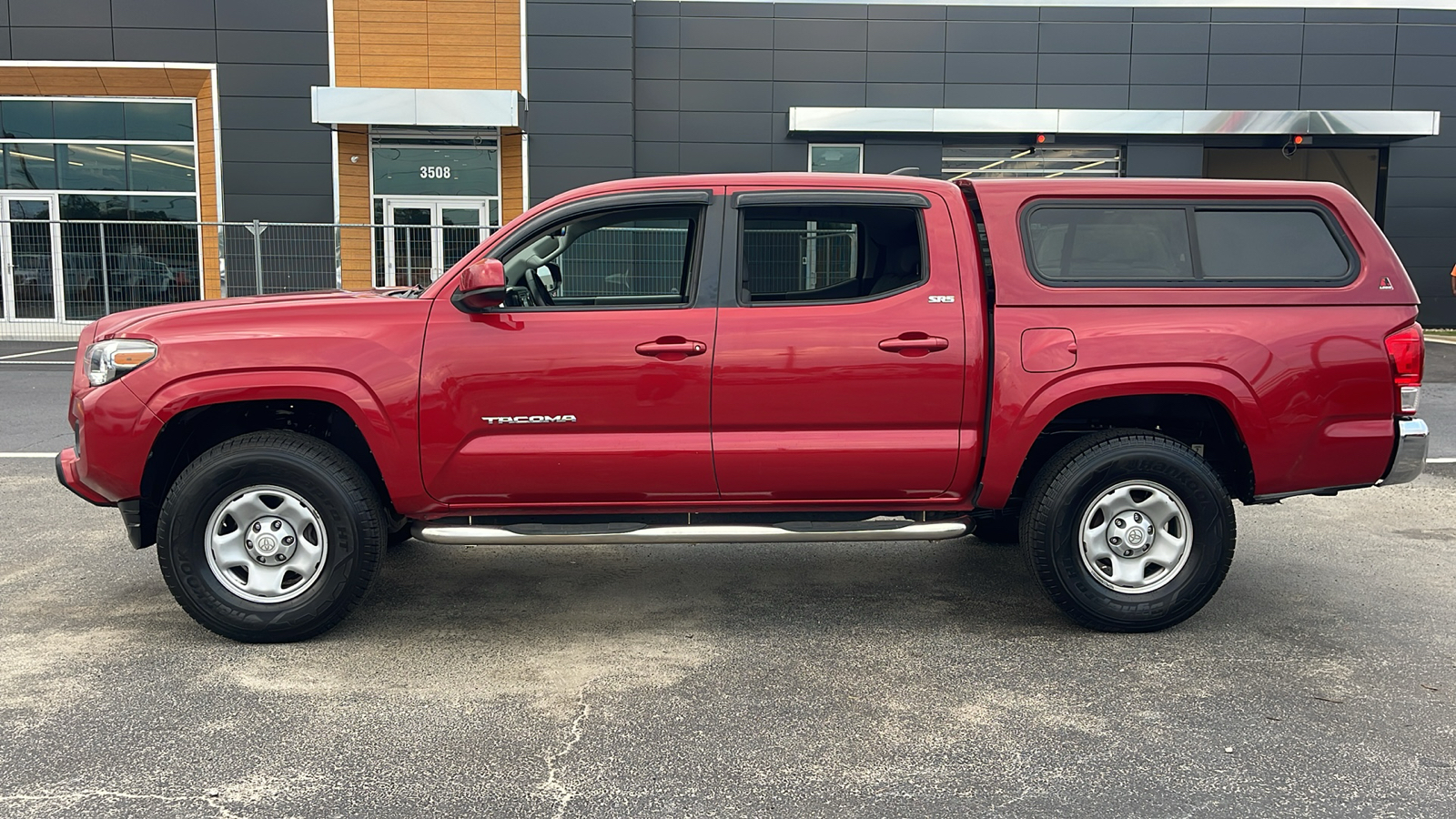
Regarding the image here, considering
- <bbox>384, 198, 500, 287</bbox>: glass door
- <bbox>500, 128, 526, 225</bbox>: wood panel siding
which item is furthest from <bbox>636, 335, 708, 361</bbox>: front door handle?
<bbox>500, 128, 526, 225</bbox>: wood panel siding

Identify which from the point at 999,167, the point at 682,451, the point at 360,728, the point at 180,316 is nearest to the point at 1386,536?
the point at 682,451

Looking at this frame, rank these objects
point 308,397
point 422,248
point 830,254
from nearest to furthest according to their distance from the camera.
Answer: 1. point 308,397
2. point 830,254
3. point 422,248

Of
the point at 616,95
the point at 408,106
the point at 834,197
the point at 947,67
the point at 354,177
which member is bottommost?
the point at 834,197

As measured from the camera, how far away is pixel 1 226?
18031 millimetres

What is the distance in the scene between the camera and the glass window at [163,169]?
20.6 metres

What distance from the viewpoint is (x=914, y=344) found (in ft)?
15.0

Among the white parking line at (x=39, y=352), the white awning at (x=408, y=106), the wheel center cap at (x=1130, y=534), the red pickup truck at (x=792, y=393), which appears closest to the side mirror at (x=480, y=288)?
the red pickup truck at (x=792, y=393)

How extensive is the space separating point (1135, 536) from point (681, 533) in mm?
1959

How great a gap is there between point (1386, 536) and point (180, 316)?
6.59 meters

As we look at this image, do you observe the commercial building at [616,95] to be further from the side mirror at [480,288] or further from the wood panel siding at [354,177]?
the side mirror at [480,288]

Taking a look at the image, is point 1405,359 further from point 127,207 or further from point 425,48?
point 127,207

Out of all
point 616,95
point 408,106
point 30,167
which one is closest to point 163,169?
point 30,167

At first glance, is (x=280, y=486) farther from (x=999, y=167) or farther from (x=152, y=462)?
(x=999, y=167)

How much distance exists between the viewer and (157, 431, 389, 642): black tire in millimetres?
4492
